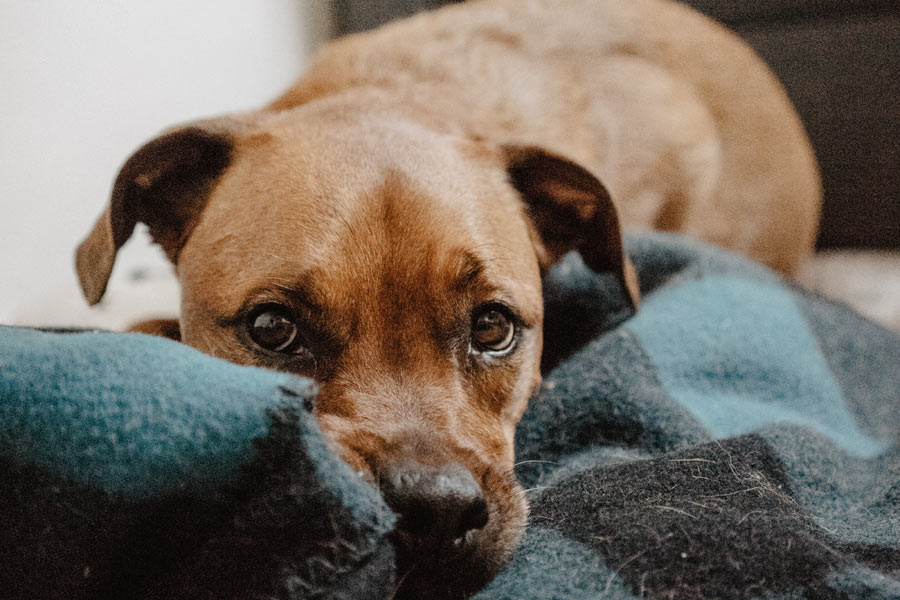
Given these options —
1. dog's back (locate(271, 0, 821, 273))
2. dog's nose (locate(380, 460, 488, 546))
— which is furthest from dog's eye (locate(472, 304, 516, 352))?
dog's back (locate(271, 0, 821, 273))

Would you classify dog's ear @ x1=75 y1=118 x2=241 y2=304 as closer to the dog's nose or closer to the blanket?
the blanket

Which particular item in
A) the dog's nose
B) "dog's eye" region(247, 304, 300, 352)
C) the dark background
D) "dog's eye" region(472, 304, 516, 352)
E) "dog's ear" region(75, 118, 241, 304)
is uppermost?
"dog's ear" region(75, 118, 241, 304)

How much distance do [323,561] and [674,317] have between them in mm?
1226

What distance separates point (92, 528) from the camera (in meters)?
0.83

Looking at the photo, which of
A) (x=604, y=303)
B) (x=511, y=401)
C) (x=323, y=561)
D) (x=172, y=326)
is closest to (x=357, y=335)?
(x=511, y=401)

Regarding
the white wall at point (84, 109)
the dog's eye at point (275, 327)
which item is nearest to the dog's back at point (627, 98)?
the dog's eye at point (275, 327)

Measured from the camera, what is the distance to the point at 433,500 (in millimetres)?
975

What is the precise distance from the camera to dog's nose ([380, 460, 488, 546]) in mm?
976

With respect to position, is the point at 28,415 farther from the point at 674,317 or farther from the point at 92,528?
the point at 674,317

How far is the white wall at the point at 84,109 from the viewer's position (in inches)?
98.0

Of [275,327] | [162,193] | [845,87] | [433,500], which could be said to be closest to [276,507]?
[433,500]

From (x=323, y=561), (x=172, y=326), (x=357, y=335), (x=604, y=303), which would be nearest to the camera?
(x=323, y=561)

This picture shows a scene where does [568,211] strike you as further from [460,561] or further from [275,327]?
[460,561]

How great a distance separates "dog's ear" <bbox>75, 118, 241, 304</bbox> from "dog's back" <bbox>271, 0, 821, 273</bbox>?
1.53 ft
